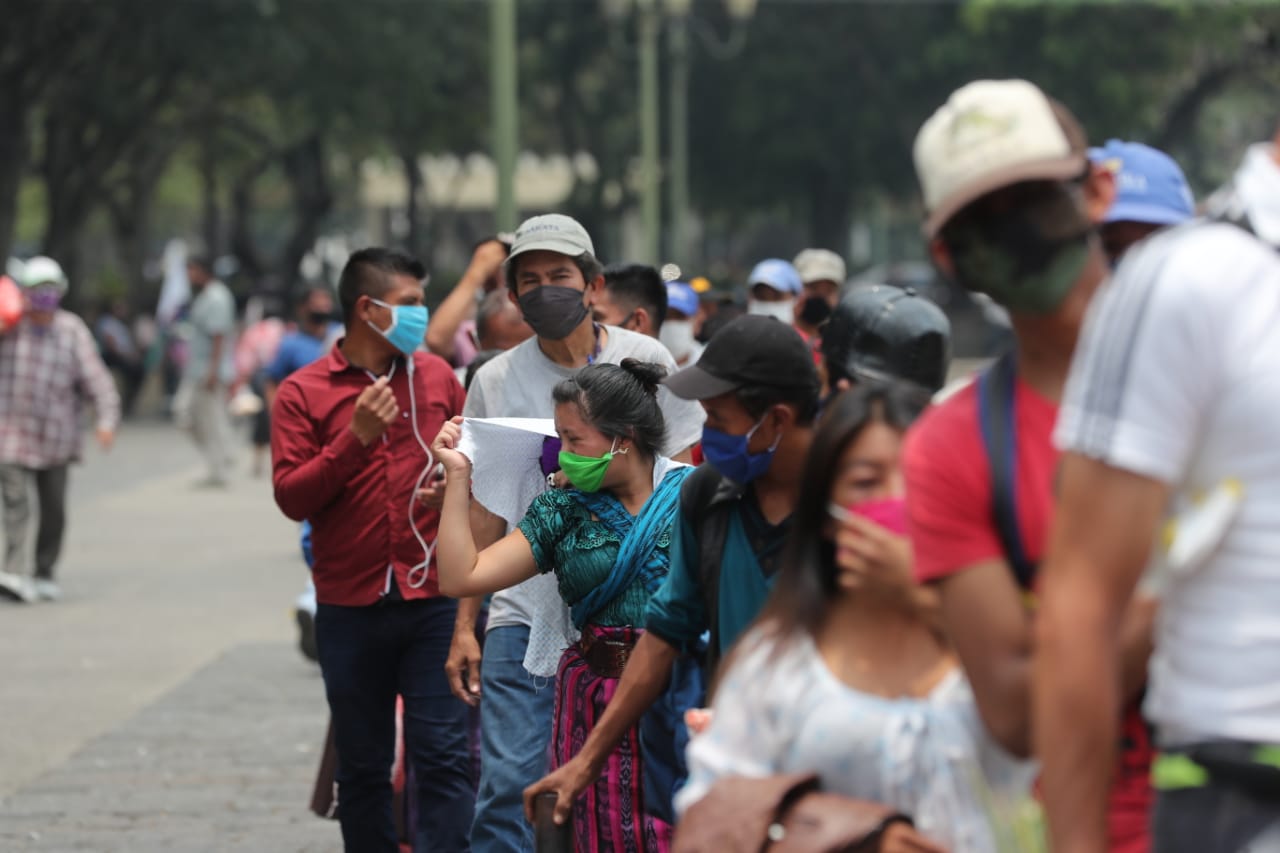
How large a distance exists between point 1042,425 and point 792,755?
0.64m

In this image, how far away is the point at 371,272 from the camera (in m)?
6.36

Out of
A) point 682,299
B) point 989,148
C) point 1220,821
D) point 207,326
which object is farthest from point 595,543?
point 207,326

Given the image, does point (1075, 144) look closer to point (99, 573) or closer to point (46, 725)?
point (46, 725)

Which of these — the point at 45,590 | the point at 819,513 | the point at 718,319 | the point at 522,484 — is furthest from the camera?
the point at 45,590

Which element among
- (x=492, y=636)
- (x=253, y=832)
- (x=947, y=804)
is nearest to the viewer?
(x=947, y=804)

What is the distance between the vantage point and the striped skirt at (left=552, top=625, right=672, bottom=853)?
15.9ft

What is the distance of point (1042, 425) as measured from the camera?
268 cm

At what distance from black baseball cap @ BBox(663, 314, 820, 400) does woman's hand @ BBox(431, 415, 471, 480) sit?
4.74 ft

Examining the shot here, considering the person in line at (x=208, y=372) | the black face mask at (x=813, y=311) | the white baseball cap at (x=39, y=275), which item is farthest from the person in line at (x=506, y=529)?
the person in line at (x=208, y=372)

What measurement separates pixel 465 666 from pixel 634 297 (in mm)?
2265

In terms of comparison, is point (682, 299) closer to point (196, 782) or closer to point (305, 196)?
point (196, 782)

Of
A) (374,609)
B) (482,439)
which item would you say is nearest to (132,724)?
(374,609)

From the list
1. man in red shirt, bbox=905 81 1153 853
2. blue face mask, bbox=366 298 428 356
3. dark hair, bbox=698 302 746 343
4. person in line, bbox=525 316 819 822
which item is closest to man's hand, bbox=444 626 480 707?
blue face mask, bbox=366 298 428 356

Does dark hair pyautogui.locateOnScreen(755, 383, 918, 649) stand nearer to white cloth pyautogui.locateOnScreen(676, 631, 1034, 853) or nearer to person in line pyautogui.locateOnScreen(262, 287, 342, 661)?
white cloth pyautogui.locateOnScreen(676, 631, 1034, 853)
